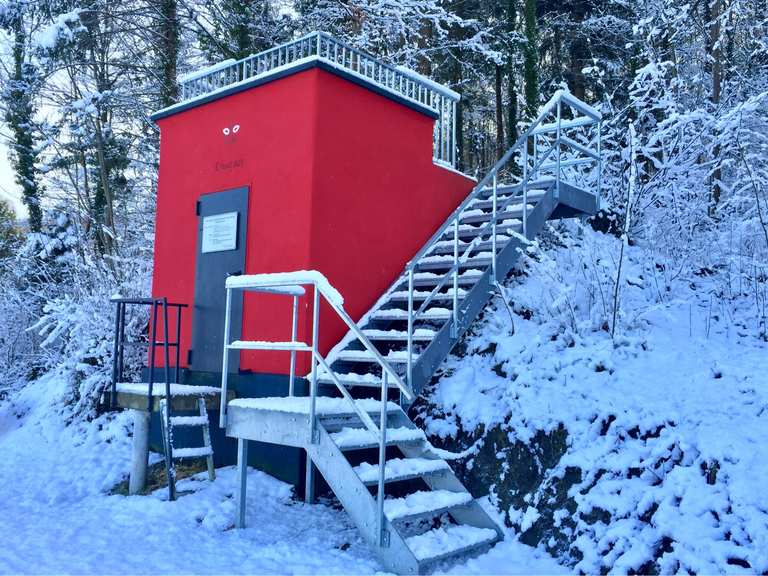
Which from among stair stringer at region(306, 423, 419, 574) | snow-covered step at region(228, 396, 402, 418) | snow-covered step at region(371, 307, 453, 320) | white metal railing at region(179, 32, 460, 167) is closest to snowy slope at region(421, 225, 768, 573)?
snow-covered step at region(371, 307, 453, 320)

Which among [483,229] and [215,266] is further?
[215,266]

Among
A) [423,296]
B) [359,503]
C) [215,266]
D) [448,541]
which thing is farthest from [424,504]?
[215,266]

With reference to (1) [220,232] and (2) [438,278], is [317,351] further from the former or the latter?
(1) [220,232]

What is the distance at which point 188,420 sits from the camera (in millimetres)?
6246

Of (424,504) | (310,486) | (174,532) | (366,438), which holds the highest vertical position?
(366,438)

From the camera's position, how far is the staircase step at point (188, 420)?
611 cm

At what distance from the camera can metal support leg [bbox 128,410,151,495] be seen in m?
6.61

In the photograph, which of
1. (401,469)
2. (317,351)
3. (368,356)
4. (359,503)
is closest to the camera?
(359,503)

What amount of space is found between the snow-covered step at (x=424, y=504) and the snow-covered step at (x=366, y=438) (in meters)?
0.40

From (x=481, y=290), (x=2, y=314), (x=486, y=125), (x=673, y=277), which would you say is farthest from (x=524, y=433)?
(x=486, y=125)

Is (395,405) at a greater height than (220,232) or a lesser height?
lesser

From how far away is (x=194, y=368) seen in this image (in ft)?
24.2

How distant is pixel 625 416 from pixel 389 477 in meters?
1.78

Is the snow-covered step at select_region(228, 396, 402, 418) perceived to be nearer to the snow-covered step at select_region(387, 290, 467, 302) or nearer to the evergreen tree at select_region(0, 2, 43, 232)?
the snow-covered step at select_region(387, 290, 467, 302)
